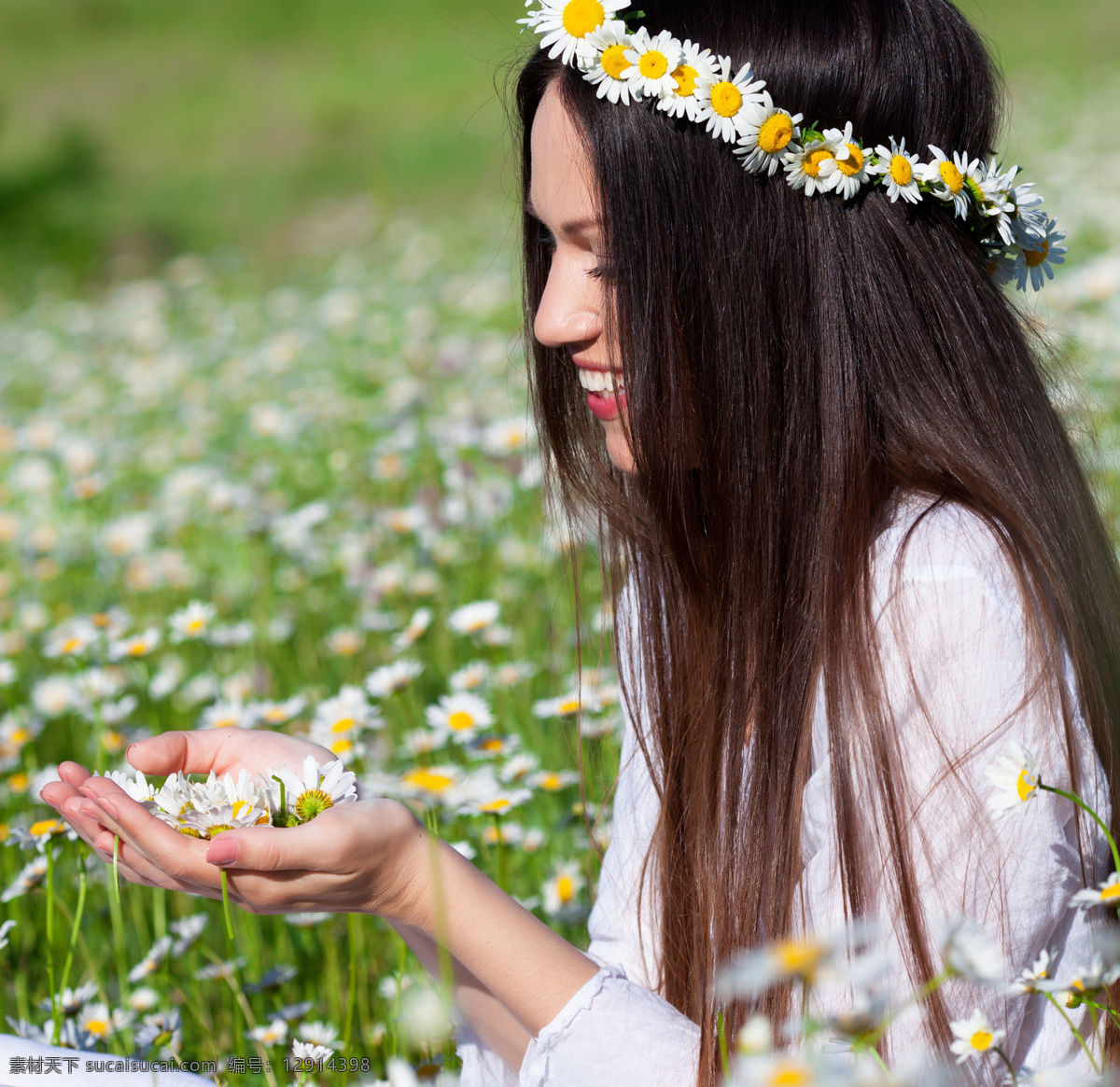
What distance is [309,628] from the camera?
2.37 m

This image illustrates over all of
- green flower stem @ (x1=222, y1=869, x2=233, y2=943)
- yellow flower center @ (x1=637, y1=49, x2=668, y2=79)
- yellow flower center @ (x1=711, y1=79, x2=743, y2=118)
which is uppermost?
yellow flower center @ (x1=637, y1=49, x2=668, y2=79)

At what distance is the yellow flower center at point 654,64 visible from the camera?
971 millimetres

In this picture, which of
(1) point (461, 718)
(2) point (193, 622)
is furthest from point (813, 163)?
(2) point (193, 622)

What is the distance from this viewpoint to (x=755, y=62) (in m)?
0.98

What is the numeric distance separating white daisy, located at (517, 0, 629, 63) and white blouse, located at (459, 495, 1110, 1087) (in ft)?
1.58

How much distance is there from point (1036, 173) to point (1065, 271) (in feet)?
8.43

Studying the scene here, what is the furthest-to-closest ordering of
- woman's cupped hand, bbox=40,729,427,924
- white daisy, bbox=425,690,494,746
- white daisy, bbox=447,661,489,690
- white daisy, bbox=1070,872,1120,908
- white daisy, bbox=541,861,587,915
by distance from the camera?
1. white daisy, bbox=447,661,489,690
2. white daisy, bbox=425,690,494,746
3. white daisy, bbox=541,861,587,915
4. woman's cupped hand, bbox=40,729,427,924
5. white daisy, bbox=1070,872,1120,908

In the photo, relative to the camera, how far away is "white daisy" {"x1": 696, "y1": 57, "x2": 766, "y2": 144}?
0.95m

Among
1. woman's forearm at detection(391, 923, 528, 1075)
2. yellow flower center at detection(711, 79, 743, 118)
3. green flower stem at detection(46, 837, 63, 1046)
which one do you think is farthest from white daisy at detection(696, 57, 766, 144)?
green flower stem at detection(46, 837, 63, 1046)

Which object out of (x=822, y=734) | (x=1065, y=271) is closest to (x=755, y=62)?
(x=822, y=734)

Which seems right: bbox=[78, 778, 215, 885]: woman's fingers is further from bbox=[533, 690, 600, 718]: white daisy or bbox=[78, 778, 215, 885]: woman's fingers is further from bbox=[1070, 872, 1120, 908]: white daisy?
bbox=[533, 690, 600, 718]: white daisy

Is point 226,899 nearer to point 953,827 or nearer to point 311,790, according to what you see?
point 311,790

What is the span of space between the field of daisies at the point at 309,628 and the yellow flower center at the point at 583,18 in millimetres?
599

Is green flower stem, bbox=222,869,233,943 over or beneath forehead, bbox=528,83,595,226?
beneath
